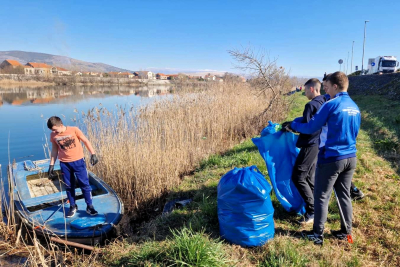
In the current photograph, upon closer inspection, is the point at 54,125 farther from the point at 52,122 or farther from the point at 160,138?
the point at 160,138

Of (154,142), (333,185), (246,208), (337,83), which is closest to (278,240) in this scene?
(246,208)

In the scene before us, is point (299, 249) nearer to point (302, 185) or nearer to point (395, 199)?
point (302, 185)

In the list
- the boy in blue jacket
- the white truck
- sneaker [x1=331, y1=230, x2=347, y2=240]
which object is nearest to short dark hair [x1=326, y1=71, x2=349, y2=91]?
the boy in blue jacket

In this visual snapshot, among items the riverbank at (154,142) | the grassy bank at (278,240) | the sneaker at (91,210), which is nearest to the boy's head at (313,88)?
the grassy bank at (278,240)

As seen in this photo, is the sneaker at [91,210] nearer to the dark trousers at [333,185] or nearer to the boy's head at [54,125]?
the boy's head at [54,125]

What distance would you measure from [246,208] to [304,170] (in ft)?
3.34

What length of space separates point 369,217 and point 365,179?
4.87 ft

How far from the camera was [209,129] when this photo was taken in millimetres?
8734

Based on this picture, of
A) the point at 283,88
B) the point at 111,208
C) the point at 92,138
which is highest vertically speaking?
the point at 283,88

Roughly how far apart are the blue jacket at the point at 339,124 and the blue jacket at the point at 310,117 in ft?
1.41

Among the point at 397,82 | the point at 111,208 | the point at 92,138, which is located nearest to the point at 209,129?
the point at 92,138

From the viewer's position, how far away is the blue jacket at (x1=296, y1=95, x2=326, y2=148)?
3.15 meters

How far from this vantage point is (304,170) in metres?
3.26

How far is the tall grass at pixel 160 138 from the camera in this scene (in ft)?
18.2
